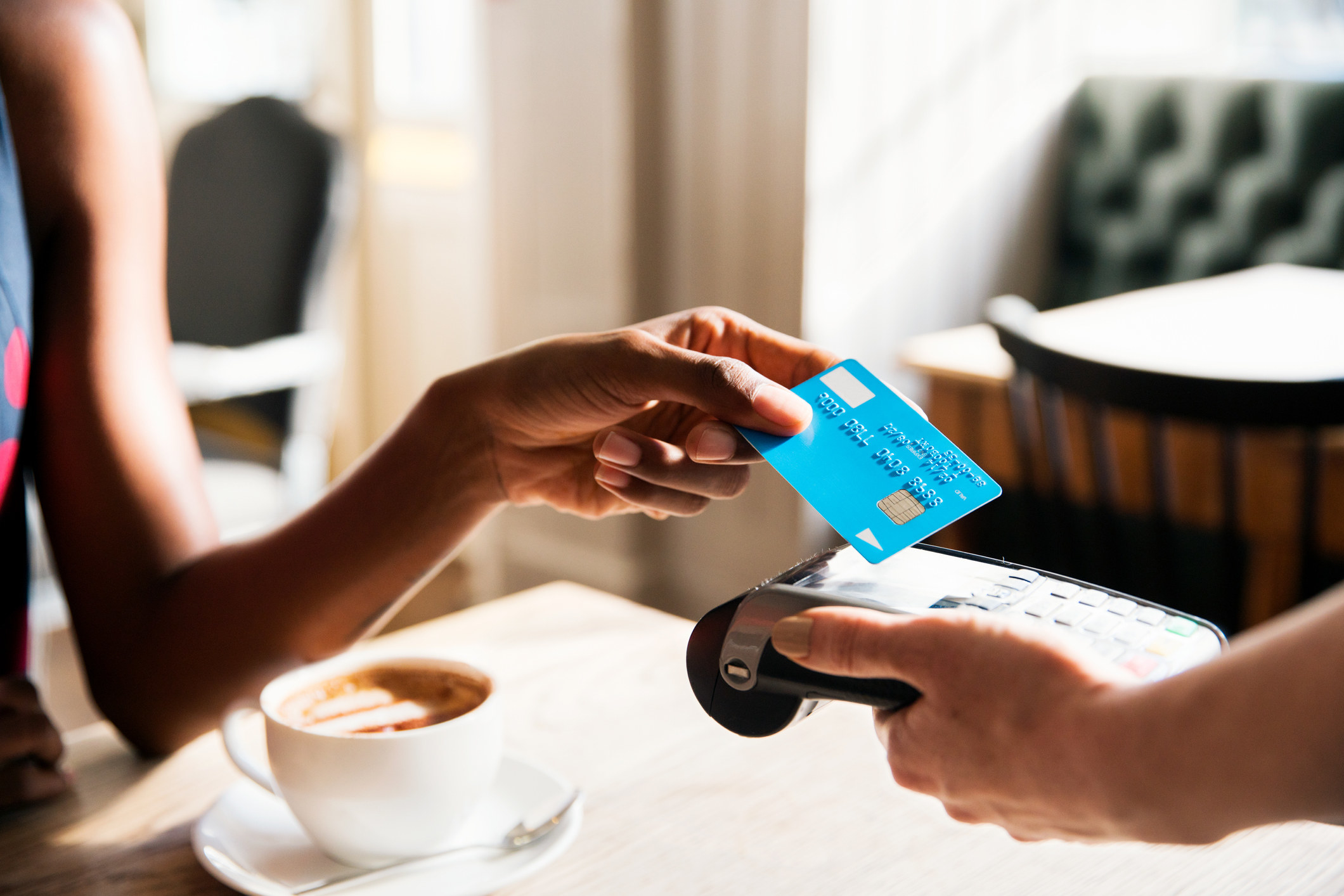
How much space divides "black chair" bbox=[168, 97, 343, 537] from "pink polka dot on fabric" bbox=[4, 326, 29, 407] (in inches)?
Answer: 38.7

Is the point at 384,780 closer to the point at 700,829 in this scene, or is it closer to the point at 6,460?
the point at 700,829

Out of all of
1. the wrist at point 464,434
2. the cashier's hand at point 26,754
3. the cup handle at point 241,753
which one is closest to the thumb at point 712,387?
the wrist at point 464,434

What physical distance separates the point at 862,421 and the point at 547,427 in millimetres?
204

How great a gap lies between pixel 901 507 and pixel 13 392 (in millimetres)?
564

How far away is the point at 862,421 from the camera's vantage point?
1.73 ft

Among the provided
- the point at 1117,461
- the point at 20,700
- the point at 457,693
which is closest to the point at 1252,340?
the point at 1117,461

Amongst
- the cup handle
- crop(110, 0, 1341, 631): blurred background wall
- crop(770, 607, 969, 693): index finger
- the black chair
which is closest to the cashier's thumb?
crop(770, 607, 969, 693): index finger

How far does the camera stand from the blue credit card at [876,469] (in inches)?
18.7

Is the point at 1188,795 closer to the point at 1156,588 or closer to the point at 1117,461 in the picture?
the point at 1156,588

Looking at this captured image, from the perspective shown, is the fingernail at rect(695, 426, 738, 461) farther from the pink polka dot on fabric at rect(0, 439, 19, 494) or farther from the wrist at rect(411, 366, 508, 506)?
the pink polka dot on fabric at rect(0, 439, 19, 494)

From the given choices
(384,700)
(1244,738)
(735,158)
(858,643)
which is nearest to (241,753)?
(384,700)

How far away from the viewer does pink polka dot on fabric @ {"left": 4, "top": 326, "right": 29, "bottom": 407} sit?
0.74 metres

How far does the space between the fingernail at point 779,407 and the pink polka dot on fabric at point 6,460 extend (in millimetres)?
493

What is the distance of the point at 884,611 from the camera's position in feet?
1.52
